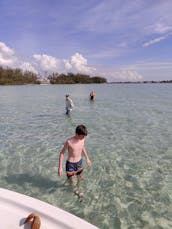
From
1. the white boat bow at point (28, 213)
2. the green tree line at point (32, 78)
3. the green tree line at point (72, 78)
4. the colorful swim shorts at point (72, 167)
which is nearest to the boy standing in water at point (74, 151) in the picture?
the colorful swim shorts at point (72, 167)

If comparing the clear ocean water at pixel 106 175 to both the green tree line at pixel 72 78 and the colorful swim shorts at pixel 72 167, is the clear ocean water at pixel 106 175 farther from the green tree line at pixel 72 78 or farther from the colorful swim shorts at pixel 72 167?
the green tree line at pixel 72 78

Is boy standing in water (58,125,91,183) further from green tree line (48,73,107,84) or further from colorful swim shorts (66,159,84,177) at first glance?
green tree line (48,73,107,84)

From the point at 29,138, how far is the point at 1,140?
127 centimetres

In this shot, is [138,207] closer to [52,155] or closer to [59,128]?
[52,155]

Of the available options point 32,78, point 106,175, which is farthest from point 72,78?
point 106,175

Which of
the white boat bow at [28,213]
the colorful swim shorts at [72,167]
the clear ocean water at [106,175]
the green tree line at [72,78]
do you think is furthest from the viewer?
the green tree line at [72,78]

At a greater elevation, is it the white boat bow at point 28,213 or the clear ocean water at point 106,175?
the white boat bow at point 28,213

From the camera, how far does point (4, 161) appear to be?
6836 mm

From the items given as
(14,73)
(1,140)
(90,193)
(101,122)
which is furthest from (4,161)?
(14,73)

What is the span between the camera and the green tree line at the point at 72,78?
160 metres

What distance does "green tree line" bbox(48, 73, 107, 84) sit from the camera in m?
160

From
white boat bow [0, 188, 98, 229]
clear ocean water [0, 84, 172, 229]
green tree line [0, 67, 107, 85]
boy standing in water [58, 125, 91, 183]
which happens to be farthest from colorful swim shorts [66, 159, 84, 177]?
green tree line [0, 67, 107, 85]

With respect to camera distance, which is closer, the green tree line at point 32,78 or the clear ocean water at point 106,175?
the clear ocean water at point 106,175

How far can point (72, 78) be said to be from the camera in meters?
168
